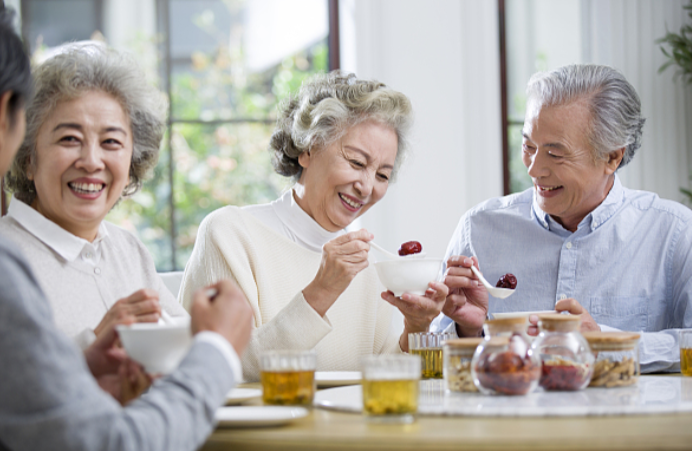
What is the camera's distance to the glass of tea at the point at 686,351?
1.53 m

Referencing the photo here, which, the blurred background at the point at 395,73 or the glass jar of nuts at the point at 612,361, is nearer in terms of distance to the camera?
the glass jar of nuts at the point at 612,361

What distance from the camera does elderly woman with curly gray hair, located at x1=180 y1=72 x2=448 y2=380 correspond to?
196 cm

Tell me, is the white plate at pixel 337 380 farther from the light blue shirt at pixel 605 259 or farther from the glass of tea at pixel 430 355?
the light blue shirt at pixel 605 259

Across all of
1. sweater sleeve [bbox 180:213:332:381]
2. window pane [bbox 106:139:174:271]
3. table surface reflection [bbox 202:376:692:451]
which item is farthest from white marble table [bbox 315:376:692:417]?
window pane [bbox 106:139:174:271]

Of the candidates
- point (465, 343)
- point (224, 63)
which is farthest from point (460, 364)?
point (224, 63)

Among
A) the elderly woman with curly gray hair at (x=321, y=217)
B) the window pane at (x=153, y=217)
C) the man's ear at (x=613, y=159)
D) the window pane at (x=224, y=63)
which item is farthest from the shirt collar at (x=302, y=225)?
the window pane at (x=224, y=63)

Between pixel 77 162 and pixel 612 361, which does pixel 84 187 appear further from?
pixel 612 361

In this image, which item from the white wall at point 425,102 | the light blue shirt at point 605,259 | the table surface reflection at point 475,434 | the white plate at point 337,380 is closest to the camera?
the table surface reflection at point 475,434

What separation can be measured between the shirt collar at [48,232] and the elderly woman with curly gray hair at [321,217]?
0.44 metres

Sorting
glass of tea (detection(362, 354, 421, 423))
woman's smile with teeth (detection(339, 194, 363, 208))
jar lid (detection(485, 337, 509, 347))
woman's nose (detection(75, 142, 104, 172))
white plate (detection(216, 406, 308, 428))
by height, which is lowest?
white plate (detection(216, 406, 308, 428))

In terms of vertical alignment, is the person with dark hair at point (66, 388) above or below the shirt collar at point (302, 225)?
below

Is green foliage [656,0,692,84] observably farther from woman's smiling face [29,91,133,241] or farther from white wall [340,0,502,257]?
woman's smiling face [29,91,133,241]

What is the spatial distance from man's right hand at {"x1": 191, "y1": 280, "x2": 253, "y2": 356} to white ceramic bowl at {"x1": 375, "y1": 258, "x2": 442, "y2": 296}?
702 millimetres

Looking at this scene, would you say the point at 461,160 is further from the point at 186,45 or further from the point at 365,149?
the point at 186,45
